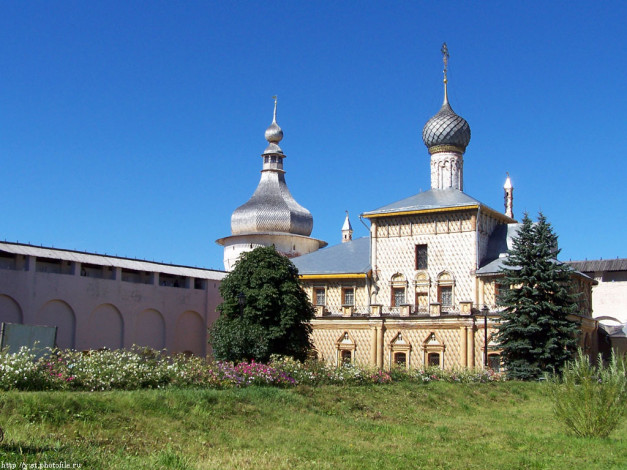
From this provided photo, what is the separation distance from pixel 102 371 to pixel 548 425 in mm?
9428

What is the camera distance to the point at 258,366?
18.7m

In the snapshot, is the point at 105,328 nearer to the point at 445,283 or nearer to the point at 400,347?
the point at 400,347

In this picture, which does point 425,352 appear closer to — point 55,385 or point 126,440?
point 55,385

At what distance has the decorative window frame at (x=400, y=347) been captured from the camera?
33.3m

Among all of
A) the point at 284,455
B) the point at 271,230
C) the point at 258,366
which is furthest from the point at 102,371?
the point at 271,230

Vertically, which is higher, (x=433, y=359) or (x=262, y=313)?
(x=262, y=313)

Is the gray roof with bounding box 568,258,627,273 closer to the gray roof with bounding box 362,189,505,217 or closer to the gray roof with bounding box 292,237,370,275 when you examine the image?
the gray roof with bounding box 362,189,505,217

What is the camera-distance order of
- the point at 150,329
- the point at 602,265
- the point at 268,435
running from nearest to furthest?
1. the point at 268,435
2. the point at 150,329
3. the point at 602,265

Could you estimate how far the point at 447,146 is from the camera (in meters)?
36.8

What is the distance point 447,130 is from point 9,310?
20.6 meters

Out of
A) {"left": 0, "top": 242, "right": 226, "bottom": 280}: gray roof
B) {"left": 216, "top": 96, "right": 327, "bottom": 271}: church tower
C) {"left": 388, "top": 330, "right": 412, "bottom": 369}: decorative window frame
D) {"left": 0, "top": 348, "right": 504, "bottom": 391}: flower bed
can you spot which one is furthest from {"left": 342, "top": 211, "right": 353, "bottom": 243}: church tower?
{"left": 0, "top": 348, "right": 504, "bottom": 391}: flower bed

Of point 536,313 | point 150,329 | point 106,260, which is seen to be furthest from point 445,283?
point 106,260

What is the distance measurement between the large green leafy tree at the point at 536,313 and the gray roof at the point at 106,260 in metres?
16.7

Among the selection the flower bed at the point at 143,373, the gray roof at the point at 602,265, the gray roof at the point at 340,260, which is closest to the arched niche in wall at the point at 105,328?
the gray roof at the point at 340,260
